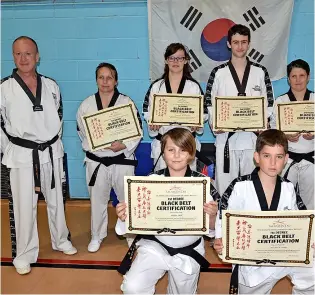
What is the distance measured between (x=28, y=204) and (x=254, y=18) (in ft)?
9.66

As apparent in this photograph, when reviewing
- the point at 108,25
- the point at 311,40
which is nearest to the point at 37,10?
the point at 108,25

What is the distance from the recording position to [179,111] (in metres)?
3.79

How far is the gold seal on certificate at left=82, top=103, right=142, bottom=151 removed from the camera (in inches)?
149

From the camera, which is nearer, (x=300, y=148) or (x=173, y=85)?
(x=300, y=148)

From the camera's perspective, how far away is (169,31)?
4570mm

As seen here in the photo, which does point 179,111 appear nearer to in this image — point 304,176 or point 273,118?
point 273,118

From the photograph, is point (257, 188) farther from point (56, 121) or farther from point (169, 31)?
point (169, 31)

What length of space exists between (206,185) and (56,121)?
1719 mm

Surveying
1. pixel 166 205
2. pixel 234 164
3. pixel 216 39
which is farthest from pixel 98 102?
pixel 166 205

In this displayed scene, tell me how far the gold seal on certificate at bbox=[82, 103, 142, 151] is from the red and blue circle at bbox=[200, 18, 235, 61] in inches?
51.0

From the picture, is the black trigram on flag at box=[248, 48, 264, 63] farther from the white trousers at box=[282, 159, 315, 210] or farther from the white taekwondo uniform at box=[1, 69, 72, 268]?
the white taekwondo uniform at box=[1, 69, 72, 268]

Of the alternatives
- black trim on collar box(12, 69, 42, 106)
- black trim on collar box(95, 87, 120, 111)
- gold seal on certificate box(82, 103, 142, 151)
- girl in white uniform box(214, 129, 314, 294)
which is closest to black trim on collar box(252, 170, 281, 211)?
girl in white uniform box(214, 129, 314, 294)

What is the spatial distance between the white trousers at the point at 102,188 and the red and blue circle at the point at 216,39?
1592 mm

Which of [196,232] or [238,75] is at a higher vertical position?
[238,75]
